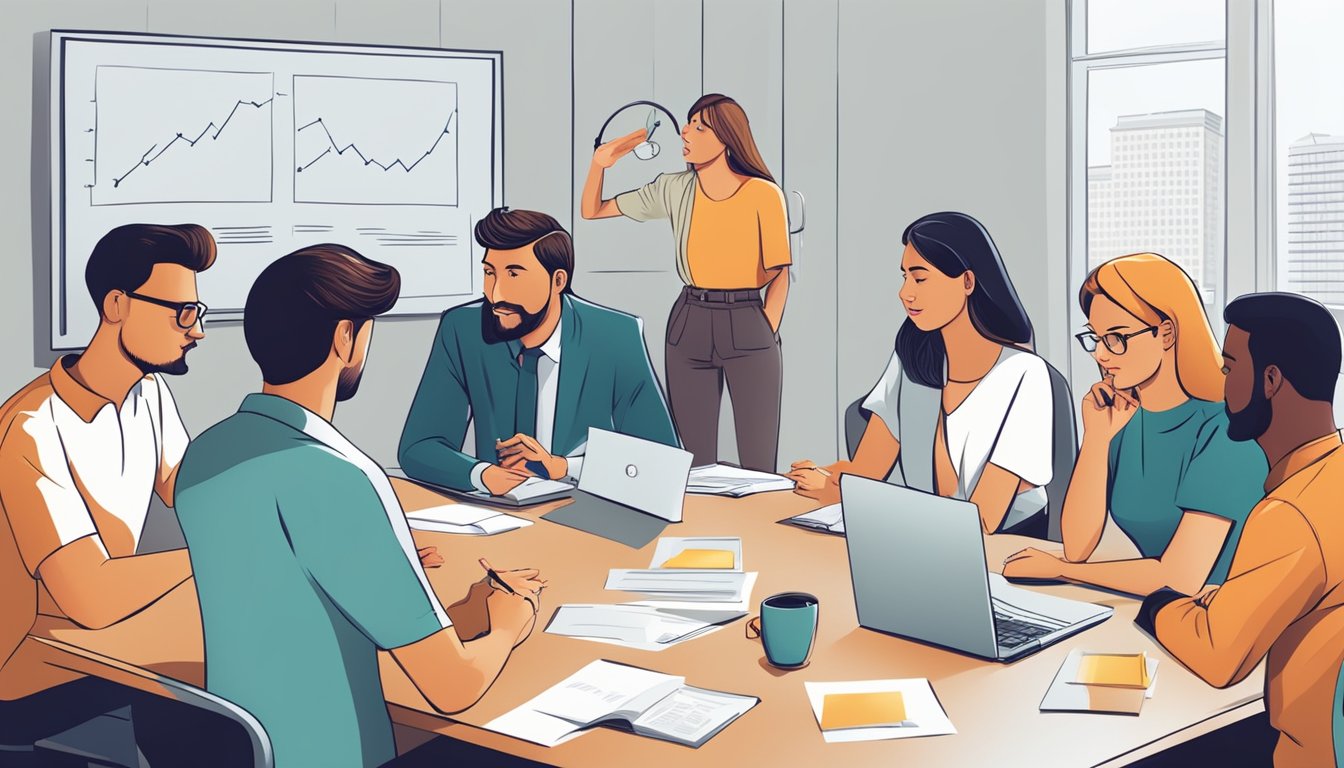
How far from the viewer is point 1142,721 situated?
1654 millimetres

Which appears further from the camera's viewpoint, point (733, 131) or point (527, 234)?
point (733, 131)

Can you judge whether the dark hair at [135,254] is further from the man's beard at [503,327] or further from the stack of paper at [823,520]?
the stack of paper at [823,520]

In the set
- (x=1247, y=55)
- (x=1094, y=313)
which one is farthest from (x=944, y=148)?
(x=1094, y=313)

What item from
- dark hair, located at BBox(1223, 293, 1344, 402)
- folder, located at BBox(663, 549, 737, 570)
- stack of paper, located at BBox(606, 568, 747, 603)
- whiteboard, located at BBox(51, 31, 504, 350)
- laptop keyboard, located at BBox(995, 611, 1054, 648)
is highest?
whiteboard, located at BBox(51, 31, 504, 350)

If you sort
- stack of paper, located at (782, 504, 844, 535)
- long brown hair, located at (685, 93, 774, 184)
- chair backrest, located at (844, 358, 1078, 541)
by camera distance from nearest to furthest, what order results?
stack of paper, located at (782, 504, 844, 535) → chair backrest, located at (844, 358, 1078, 541) → long brown hair, located at (685, 93, 774, 184)

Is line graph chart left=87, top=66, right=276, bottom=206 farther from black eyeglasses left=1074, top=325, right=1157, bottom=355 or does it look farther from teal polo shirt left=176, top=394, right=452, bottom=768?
black eyeglasses left=1074, top=325, right=1157, bottom=355

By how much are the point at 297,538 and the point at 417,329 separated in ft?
11.1

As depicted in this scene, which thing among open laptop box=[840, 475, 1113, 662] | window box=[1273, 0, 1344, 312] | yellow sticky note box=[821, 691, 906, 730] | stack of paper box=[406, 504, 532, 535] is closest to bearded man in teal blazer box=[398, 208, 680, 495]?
stack of paper box=[406, 504, 532, 535]

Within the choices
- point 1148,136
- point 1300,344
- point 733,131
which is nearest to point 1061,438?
point 1300,344

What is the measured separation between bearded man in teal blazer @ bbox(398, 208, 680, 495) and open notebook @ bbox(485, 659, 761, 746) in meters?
1.38

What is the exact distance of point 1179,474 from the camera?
2328mm

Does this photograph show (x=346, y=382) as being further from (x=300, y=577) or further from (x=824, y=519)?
(x=824, y=519)

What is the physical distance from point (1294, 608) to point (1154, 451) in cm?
69

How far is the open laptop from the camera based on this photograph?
72.7 inches
